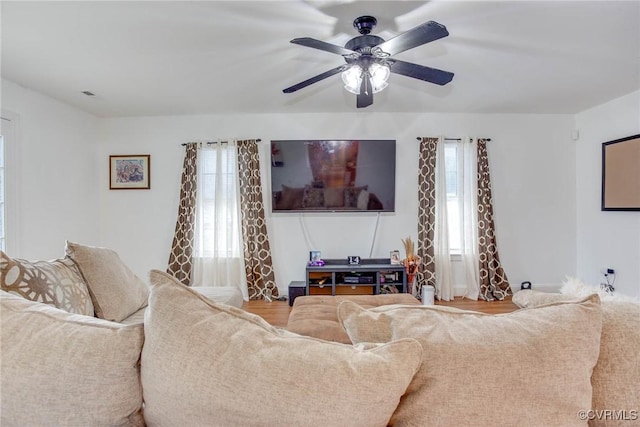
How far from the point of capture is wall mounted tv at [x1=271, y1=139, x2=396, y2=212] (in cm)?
388

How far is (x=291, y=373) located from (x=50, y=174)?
13.4 ft

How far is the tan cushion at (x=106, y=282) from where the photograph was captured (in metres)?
1.80

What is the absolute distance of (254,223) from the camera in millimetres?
3982

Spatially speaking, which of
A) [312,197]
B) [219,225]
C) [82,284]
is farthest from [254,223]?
[82,284]

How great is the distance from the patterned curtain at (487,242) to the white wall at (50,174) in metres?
4.96

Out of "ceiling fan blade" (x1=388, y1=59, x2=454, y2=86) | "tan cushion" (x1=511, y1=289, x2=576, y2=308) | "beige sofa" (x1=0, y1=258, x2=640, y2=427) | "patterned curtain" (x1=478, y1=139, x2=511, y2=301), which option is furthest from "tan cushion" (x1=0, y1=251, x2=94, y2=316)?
"patterned curtain" (x1=478, y1=139, x2=511, y2=301)

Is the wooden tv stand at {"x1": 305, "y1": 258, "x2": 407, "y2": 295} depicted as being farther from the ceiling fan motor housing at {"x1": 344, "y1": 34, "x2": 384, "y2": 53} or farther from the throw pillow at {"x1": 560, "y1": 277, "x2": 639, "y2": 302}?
the throw pillow at {"x1": 560, "y1": 277, "x2": 639, "y2": 302}

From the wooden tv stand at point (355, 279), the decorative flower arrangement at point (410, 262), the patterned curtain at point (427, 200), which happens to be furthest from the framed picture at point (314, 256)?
the patterned curtain at point (427, 200)

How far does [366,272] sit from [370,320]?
3.16m

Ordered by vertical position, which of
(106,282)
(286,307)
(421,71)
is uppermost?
(421,71)

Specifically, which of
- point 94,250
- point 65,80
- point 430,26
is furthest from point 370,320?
point 65,80

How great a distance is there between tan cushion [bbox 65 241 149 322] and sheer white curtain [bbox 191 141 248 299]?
188 cm

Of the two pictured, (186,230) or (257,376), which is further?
(186,230)

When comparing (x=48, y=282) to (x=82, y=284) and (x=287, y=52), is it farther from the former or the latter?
(x=287, y=52)
